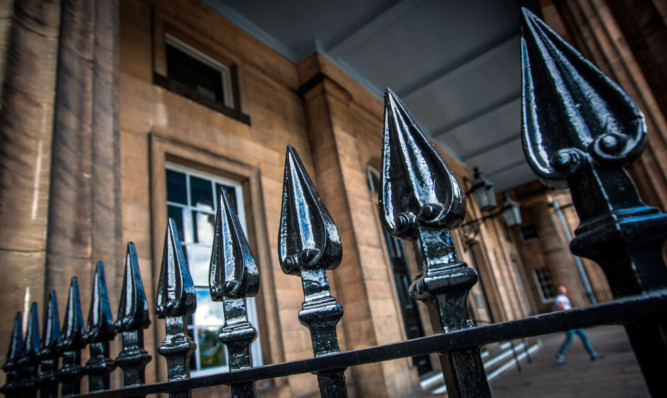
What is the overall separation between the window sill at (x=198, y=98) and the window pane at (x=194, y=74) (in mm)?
366

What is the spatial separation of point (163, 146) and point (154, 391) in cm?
384

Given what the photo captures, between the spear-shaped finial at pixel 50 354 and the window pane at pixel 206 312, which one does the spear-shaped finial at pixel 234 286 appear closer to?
the spear-shaped finial at pixel 50 354

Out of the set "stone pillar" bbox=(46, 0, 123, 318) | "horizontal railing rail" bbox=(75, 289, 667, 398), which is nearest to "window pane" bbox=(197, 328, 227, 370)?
"stone pillar" bbox=(46, 0, 123, 318)

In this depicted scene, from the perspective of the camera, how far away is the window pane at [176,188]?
4.60 metres

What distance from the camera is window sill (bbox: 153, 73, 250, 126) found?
465 cm

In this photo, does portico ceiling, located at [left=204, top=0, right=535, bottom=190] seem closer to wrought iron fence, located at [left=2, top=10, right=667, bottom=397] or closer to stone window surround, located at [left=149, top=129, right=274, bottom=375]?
stone window surround, located at [left=149, top=129, right=274, bottom=375]

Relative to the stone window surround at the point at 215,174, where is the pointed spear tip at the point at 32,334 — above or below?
below

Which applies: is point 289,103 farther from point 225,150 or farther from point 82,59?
point 82,59

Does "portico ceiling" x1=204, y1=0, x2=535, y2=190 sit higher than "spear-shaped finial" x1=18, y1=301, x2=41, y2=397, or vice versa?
"portico ceiling" x1=204, y1=0, x2=535, y2=190

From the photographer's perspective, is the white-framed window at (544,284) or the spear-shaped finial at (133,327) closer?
the spear-shaped finial at (133,327)

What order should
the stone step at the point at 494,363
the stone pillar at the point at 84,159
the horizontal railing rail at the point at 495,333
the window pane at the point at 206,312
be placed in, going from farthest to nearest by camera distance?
the stone step at the point at 494,363 → the window pane at the point at 206,312 → the stone pillar at the point at 84,159 → the horizontal railing rail at the point at 495,333

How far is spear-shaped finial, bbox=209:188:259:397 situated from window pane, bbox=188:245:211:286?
376cm

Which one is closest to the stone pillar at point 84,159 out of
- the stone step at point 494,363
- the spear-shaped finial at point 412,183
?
the spear-shaped finial at point 412,183

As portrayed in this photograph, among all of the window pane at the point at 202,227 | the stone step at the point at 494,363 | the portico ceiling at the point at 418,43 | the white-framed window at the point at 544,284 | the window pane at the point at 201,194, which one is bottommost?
the stone step at the point at 494,363
